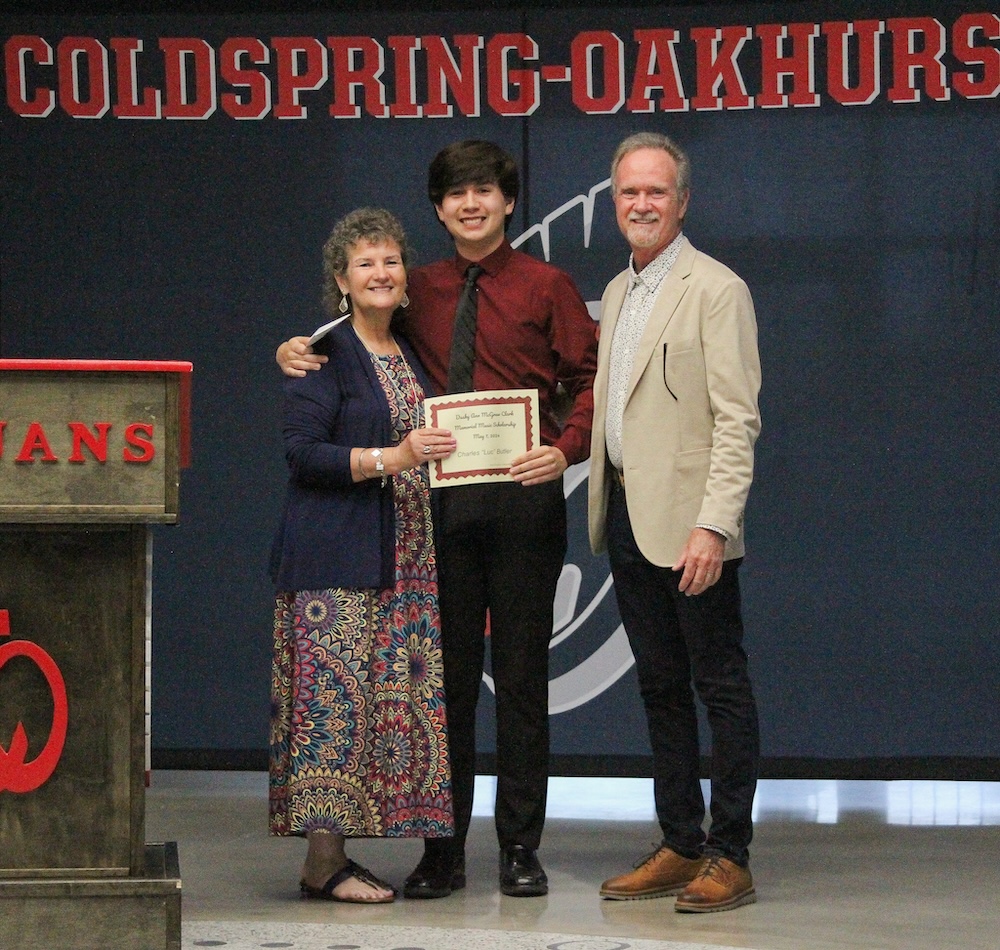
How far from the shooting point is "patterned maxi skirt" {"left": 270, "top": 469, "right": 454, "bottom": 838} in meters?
3.55

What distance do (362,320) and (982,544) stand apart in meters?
2.15

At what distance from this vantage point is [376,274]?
3613mm

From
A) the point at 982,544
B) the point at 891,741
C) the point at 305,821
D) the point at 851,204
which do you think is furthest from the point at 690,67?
the point at 305,821

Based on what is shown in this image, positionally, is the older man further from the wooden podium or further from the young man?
the wooden podium

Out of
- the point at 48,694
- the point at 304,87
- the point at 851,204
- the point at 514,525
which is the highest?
the point at 304,87

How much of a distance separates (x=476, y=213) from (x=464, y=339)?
27cm

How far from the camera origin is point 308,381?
3.61m

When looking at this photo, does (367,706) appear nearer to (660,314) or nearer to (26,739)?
(26,739)

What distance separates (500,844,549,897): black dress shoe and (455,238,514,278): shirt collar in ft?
4.16

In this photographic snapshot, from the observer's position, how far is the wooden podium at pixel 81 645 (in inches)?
112

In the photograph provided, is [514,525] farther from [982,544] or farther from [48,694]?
[982,544]

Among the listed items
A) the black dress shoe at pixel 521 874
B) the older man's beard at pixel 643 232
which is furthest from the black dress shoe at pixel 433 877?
the older man's beard at pixel 643 232

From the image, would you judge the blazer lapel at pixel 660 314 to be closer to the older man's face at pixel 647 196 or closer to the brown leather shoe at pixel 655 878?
the older man's face at pixel 647 196

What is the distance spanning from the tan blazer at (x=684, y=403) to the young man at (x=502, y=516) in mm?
181
